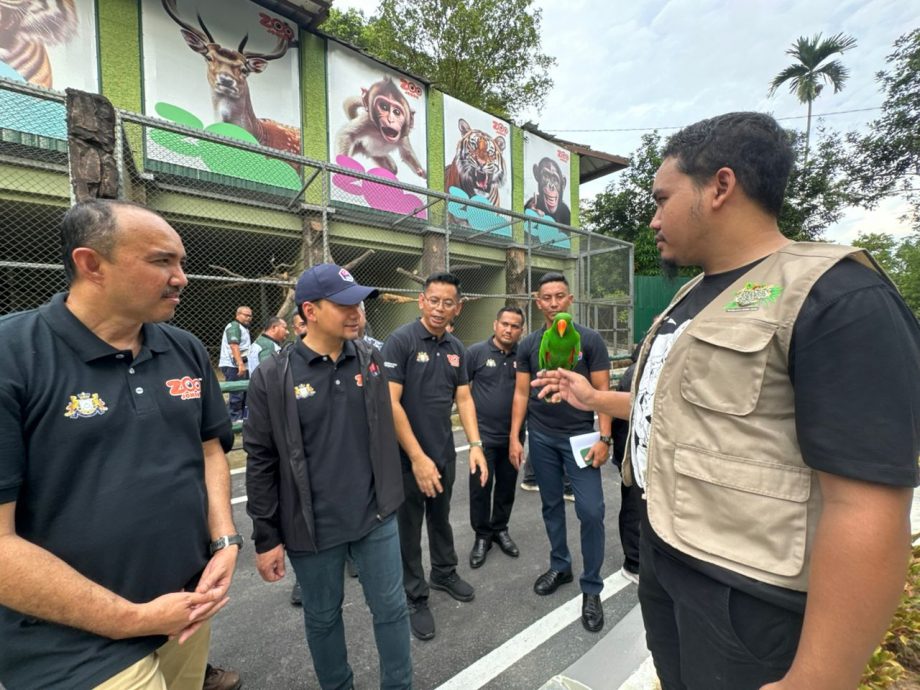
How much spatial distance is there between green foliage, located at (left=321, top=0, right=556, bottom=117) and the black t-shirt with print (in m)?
15.3

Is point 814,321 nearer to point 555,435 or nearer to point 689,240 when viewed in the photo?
point 689,240

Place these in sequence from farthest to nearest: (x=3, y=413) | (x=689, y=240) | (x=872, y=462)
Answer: (x=689, y=240)
(x=3, y=413)
(x=872, y=462)

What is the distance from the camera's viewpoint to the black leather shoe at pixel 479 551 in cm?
317

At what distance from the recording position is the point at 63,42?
22.4 feet

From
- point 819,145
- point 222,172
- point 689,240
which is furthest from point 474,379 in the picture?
point 819,145

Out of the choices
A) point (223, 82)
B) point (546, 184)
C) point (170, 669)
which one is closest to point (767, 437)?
point (170, 669)

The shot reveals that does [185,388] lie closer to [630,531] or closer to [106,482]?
[106,482]

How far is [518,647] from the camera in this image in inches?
91.8

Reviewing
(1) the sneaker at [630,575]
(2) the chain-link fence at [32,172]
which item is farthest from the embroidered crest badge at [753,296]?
(2) the chain-link fence at [32,172]

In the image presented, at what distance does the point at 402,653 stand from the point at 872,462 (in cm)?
190

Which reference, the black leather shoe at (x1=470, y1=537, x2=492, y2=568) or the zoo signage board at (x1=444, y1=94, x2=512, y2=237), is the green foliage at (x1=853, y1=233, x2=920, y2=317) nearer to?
the zoo signage board at (x1=444, y1=94, x2=512, y2=237)

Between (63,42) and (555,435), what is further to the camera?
(63,42)

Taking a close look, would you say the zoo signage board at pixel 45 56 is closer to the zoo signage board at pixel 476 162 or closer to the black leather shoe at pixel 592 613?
the zoo signage board at pixel 476 162

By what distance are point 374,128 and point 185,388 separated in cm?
1066
